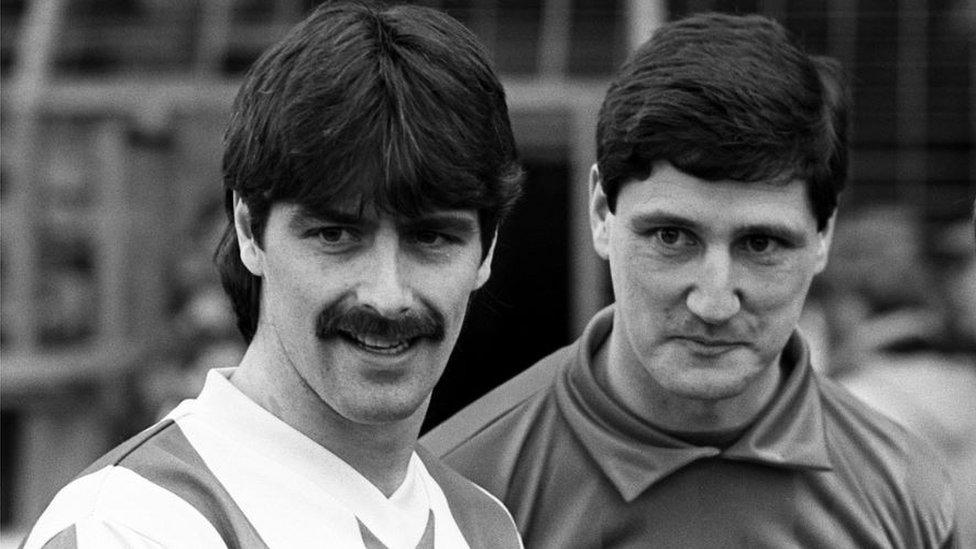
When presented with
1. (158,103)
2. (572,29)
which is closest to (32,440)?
(158,103)

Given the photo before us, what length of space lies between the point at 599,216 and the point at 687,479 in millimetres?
496

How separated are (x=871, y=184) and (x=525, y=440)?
121 inches

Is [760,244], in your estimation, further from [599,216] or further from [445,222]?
[445,222]

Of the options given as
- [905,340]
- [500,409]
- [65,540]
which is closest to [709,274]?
[500,409]

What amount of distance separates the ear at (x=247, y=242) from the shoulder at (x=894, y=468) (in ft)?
4.11

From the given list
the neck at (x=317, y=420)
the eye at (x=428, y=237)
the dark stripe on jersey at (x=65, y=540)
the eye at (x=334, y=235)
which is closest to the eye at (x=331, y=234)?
the eye at (x=334, y=235)

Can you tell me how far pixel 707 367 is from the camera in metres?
2.94

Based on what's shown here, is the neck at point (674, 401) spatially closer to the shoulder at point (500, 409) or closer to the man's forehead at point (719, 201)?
the shoulder at point (500, 409)

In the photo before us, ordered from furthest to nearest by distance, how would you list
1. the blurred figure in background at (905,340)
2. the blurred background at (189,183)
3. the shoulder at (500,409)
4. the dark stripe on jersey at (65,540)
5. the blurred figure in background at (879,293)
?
the blurred background at (189,183) < the blurred figure in background at (879,293) < the blurred figure in background at (905,340) < the shoulder at (500,409) < the dark stripe on jersey at (65,540)

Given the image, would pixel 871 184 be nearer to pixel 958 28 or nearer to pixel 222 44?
pixel 958 28

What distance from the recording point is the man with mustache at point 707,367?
9.62 feet

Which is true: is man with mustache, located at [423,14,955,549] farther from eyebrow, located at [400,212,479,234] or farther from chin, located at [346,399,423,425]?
chin, located at [346,399,423,425]

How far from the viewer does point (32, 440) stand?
18.7 feet

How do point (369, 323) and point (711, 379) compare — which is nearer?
point (369, 323)
